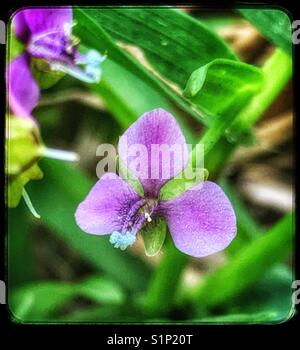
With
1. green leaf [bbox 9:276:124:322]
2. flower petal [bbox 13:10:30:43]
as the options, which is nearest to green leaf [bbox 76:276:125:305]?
green leaf [bbox 9:276:124:322]

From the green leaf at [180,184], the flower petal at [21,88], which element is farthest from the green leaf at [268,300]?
the flower petal at [21,88]

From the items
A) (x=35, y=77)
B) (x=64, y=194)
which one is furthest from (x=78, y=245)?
(x=35, y=77)

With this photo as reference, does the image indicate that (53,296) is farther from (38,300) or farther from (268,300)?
(268,300)

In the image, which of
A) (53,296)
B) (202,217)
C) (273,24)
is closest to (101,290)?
(53,296)

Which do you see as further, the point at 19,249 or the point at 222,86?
the point at 19,249

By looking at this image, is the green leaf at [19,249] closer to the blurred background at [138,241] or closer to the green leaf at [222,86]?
the blurred background at [138,241]

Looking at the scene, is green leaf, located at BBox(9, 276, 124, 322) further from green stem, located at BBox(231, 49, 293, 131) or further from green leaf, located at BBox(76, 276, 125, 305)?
green stem, located at BBox(231, 49, 293, 131)

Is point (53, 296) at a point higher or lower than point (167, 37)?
lower
